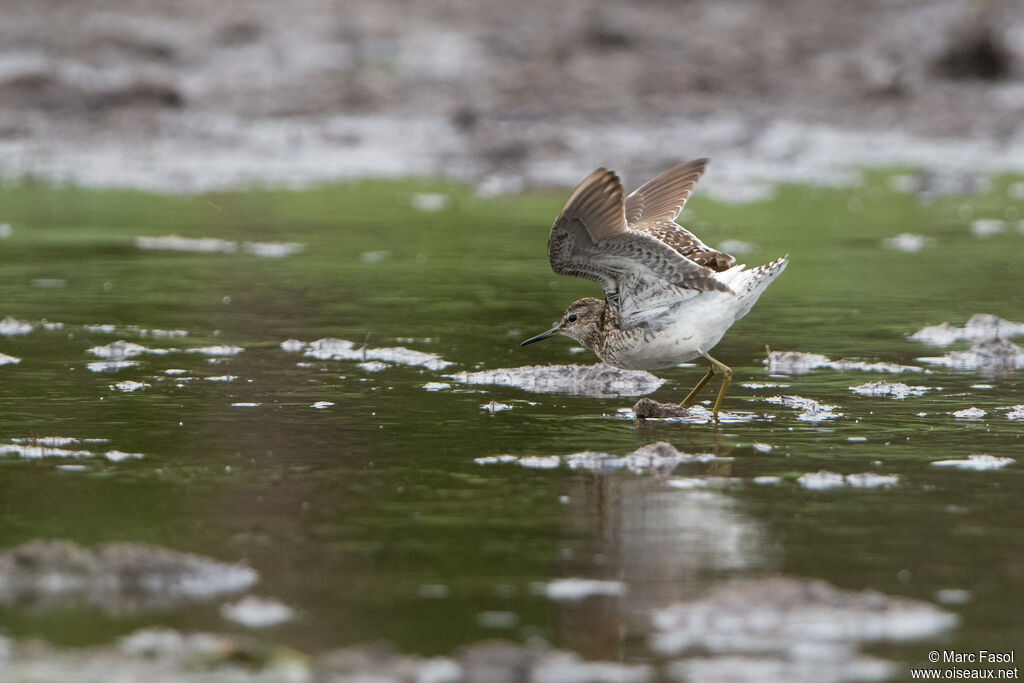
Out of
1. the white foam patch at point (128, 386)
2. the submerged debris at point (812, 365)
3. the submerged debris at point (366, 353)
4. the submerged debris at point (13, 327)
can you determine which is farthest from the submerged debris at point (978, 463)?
the submerged debris at point (13, 327)

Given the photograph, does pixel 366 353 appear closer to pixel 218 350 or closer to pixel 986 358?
pixel 218 350

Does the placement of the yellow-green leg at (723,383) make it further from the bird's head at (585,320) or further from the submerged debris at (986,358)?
the submerged debris at (986,358)

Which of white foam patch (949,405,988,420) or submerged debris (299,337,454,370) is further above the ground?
submerged debris (299,337,454,370)

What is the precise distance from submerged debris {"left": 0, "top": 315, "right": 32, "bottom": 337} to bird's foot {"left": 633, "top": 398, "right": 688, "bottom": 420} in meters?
3.68

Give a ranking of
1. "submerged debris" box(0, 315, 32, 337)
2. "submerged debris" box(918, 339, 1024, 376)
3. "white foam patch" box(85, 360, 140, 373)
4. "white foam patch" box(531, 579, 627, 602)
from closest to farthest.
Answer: "white foam patch" box(531, 579, 627, 602) < "white foam patch" box(85, 360, 140, 373) < "submerged debris" box(918, 339, 1024, 376) < "submerged debris" box(0, 315, 32, 337)

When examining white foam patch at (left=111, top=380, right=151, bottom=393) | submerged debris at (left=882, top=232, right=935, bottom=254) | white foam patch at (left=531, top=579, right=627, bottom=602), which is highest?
submerged debris at (left=882, top=232, right=935, bottom=254)

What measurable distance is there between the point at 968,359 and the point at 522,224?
6.86 meters

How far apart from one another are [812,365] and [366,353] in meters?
2.27

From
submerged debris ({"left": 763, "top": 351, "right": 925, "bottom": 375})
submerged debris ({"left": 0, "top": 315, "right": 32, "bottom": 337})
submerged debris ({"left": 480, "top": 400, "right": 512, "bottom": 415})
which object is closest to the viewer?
submerged debris ({"left": 480, "top": 400, "right": 512, "bottom": 415})

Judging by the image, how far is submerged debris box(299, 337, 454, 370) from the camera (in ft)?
25.4

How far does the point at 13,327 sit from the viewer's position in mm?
8469

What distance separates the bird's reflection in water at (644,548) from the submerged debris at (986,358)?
2.67 m

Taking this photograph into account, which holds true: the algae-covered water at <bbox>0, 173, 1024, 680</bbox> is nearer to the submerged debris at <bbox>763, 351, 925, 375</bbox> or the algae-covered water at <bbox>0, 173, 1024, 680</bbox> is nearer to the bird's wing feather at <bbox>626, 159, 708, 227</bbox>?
the submerged debris at <bbox>763, 351, 925, 375</bbox>

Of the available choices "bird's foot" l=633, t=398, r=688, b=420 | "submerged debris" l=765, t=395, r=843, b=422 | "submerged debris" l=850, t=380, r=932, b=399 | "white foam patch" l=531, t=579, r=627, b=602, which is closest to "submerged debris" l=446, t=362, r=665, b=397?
"bird's foot" l=633, t=398, r=688, b=420
